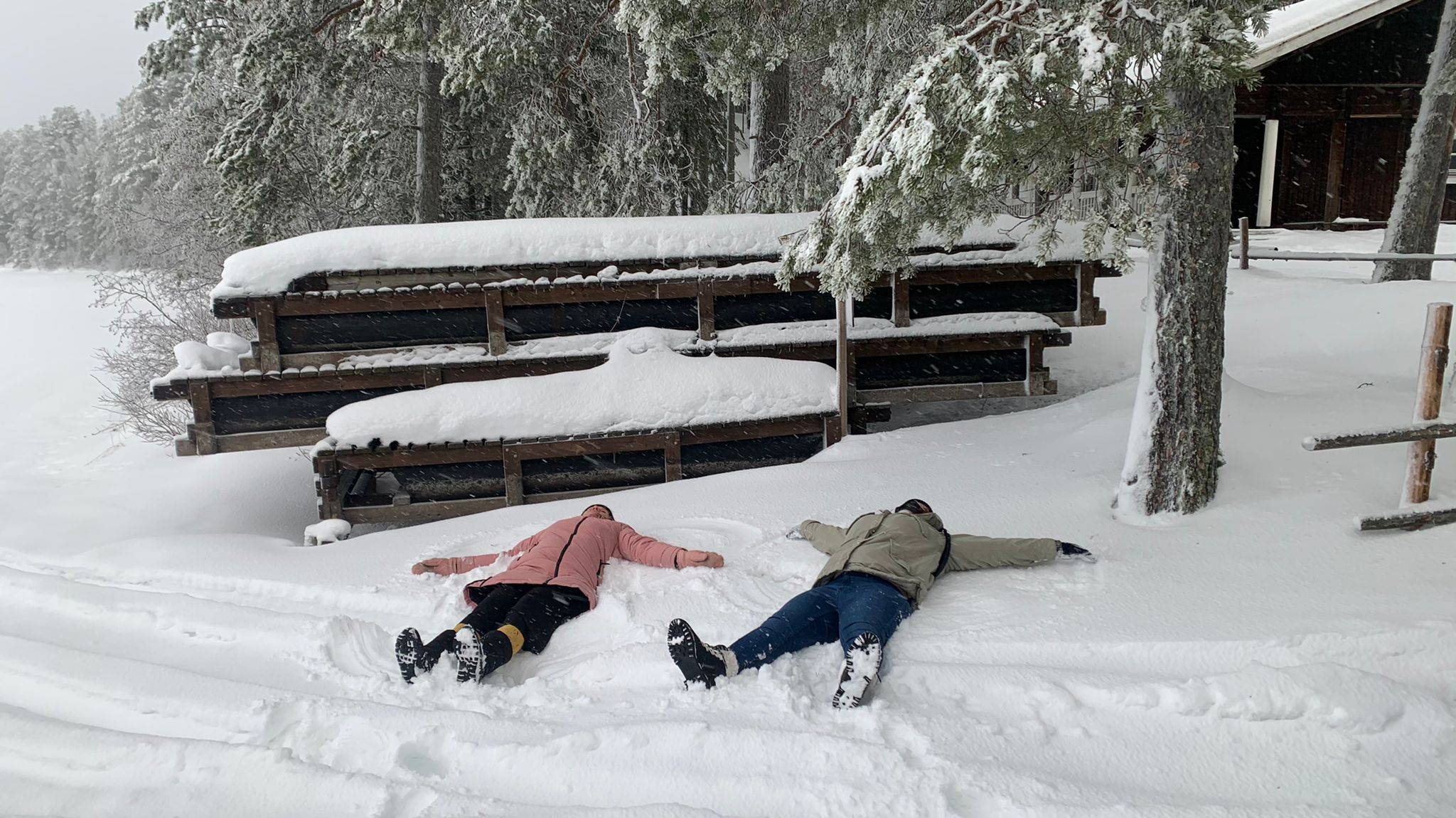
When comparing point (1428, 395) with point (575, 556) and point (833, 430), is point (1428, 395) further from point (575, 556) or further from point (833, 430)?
point (575, 556)

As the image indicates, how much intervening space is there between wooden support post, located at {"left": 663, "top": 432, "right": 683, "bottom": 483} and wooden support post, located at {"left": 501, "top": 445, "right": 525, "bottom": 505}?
1.25 m

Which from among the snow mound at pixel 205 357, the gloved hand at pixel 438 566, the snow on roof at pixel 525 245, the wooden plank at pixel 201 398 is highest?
the snow on roof at pixel 525 245

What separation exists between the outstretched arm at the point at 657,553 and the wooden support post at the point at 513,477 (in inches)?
80.9

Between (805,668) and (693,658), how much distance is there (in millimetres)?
562

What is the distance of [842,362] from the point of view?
7074 millimetres

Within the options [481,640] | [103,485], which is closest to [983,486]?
[481,640]

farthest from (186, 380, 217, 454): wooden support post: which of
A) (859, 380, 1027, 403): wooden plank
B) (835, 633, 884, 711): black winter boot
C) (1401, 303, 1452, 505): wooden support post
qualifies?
(1401, 303, 1452, 505): wooden support post

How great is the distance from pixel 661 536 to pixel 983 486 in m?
2.37

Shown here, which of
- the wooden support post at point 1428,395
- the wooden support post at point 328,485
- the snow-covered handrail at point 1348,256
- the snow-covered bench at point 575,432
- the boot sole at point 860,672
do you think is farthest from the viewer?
the snow-covered handrail at point 1348,256

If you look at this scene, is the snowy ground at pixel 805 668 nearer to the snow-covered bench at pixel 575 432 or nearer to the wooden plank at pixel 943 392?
the snow-covered bench at pixel 575 432

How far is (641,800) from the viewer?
2895 mm

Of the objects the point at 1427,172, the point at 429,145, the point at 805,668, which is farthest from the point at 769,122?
the point at 805,668

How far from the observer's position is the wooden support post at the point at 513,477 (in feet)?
22.6

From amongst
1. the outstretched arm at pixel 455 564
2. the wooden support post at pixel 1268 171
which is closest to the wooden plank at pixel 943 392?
the outstretched arm at pixel 455 564
